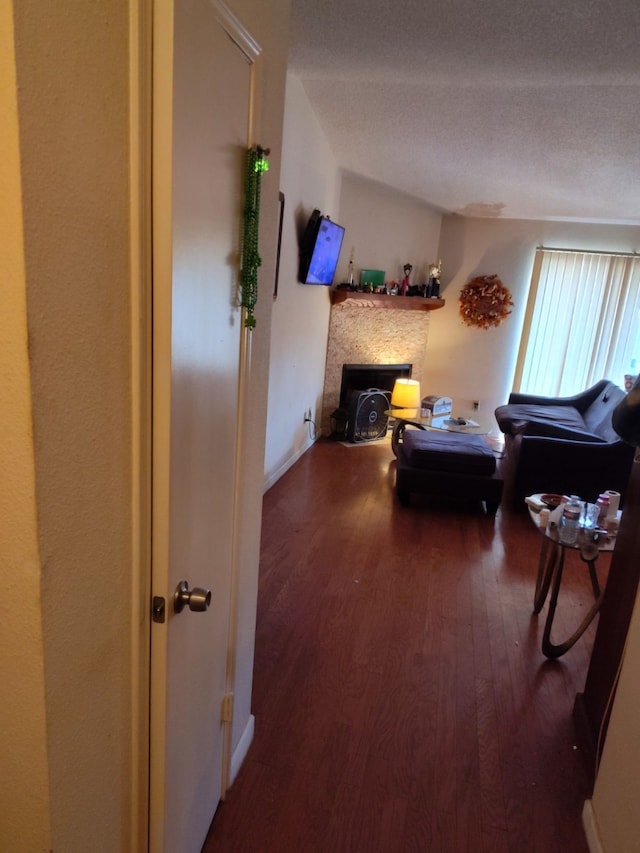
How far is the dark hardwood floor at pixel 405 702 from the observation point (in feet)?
5.22

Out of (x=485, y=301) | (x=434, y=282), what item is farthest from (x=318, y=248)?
(x=485, y=301)

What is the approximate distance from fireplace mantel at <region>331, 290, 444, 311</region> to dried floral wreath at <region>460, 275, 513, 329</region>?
350mm

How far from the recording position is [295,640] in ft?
7.81

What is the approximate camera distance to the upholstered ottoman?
12.8 feet

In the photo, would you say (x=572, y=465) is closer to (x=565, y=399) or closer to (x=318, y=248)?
(x=565, y=399)

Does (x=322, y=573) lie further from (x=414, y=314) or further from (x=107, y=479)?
(x=414, y=314)

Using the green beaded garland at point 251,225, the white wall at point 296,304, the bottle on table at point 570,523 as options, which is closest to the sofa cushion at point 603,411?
the bottle on table at point 570,523

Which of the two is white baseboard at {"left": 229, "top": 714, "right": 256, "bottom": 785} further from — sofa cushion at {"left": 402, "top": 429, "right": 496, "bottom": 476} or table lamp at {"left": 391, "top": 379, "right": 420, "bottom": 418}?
table lamp at {"left": 391, "top": 379, "right": 420, "bottom": 418}

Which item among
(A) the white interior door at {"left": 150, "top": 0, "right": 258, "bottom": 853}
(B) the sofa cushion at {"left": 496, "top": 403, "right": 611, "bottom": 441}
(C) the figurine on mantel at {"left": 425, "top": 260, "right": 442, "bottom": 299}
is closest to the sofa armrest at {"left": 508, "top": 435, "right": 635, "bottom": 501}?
(B) the sofa cushion at {"left": 496, "top": 403, "right": 611, "bottom": 441}

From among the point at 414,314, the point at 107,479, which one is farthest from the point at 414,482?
the point at 107,479

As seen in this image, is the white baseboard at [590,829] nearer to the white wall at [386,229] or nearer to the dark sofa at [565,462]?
the dark sofa at [565,462]

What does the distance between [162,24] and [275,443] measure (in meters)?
3.55

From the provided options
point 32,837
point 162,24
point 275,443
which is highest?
point 162,24

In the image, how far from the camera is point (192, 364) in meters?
0.99
